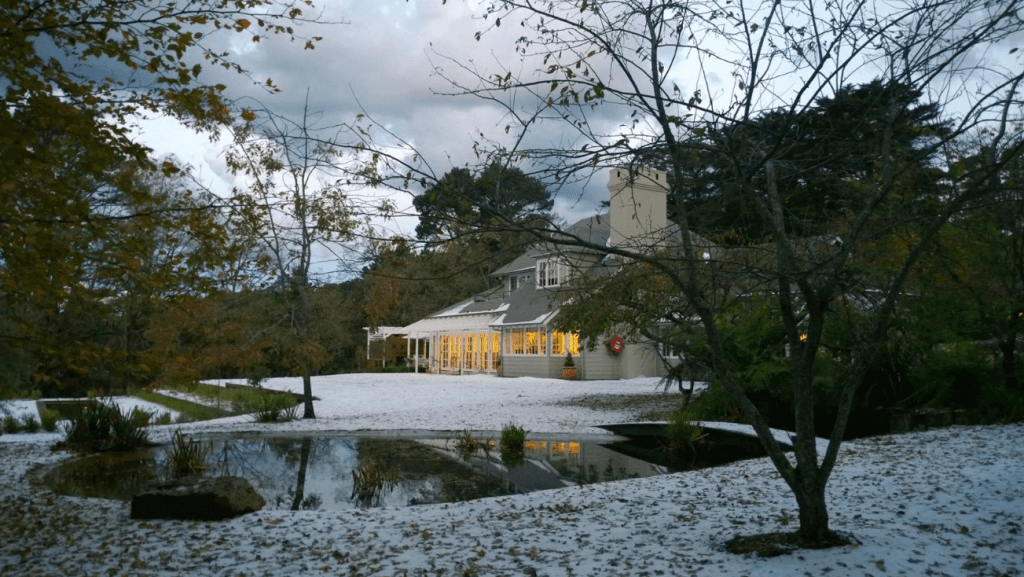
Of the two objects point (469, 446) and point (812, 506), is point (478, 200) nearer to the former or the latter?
point (812, 506)

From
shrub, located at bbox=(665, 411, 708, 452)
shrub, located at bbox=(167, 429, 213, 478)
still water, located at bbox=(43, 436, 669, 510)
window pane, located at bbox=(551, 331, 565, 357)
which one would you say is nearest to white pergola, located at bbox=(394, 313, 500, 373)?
window pane, located at bbox=(551, 331, 565, 357)

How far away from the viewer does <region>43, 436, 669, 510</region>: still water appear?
827cm

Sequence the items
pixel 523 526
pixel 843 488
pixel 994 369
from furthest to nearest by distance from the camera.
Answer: pixel 994 369
pixel 843 488
pixel 523 526

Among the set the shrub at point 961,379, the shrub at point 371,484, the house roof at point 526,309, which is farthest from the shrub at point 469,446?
the house roof at point 526,309

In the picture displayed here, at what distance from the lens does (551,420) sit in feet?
50.2

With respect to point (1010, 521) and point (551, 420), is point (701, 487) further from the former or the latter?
point (551, 420)

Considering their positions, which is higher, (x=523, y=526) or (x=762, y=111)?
(x=762, y=111)

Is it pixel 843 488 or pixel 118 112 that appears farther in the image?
pixel 843 488

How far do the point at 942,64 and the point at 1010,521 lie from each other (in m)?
3.43

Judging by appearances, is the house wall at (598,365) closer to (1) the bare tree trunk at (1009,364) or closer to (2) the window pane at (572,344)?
(2) the window pane at (572,344)

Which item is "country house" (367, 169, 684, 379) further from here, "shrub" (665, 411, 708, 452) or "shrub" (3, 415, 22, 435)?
"shrub" (3, 415, 22, 435)

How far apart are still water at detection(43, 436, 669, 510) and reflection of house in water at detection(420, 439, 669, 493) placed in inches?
0.5

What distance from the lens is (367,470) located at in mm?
8594

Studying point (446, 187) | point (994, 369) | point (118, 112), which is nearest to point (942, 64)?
point (446, 187)
